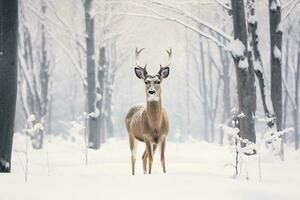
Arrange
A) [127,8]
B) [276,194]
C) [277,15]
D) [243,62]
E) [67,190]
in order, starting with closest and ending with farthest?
[67,190], [276,194], [243,62], [277,15], [127,8]

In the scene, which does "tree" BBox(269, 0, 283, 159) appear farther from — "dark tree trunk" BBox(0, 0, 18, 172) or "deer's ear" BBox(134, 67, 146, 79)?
"dark tree trunk" BBox(0, 0, 18, 172)

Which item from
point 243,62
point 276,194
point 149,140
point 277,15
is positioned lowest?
point 276,194

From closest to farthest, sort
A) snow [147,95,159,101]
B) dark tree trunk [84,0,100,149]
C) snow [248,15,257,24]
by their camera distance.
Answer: snow [147,95,159,101] < snow [248,15,257,24] < dark tree trunk [84,0,100,149]

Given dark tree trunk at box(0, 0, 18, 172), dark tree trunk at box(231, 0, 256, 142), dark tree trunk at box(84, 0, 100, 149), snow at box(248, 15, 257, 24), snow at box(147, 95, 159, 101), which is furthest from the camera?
dark tree trunk at box(84, 0, 100, 149)

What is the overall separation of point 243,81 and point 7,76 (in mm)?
5639

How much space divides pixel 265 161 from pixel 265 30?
647 inches

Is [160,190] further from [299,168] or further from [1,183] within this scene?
[299,168]

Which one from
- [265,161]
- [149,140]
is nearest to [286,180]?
[149,140]

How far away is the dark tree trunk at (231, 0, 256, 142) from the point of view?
421 inches

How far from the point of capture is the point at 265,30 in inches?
1022

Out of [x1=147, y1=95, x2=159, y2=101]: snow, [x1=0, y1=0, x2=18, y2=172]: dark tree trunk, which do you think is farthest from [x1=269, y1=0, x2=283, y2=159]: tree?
[x1=0, y1=0, x2=18, y2=172]: dark tree trunk

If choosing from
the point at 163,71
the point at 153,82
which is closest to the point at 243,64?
the point at 163,71

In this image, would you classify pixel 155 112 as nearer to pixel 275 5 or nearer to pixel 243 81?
pixel 243 81

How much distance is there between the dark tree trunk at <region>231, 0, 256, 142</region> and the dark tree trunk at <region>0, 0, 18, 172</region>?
207 inches
